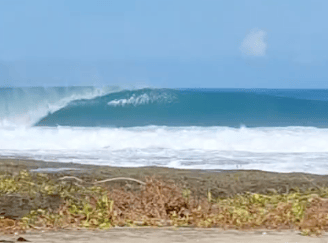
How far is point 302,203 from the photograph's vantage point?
263 inches

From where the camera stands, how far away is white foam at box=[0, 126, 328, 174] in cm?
1466

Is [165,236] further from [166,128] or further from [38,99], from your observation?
[38,99]

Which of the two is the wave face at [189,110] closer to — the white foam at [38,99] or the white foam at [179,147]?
the white foam at [38,99]

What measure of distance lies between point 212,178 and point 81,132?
49.9ft

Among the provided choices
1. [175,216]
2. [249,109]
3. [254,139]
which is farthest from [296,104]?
[175,216]

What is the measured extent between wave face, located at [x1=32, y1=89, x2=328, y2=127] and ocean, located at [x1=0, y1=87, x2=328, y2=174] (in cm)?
6

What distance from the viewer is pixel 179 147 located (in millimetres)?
20047

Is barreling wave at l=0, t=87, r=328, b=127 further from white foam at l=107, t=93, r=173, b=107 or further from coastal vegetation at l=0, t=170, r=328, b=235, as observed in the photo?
coastal vegetation at l=0, t=170, r=328, b=235

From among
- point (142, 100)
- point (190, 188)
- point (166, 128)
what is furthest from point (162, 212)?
point (142, 100)

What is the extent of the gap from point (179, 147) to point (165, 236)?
14645 millimetres

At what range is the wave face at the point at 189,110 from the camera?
3297 cm

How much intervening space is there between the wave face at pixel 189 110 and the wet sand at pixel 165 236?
2543 cm

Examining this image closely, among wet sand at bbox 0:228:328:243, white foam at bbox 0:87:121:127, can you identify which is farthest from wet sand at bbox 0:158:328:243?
white foam at bbox 0:87:121:127

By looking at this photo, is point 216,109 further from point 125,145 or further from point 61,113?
point 125,145
